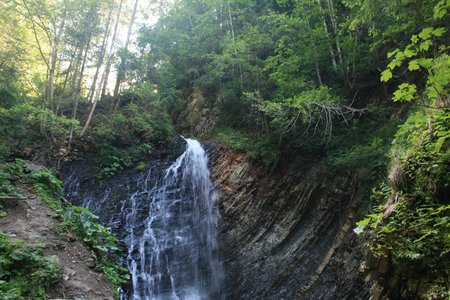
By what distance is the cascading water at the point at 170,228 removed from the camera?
363 inches

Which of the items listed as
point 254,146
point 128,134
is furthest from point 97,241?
point 128,134

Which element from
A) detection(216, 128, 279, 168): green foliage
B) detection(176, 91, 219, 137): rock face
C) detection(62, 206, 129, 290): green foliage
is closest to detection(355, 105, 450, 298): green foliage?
detection(62, 206, 129, 290): green foliage

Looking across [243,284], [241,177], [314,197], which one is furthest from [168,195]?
[314,197]

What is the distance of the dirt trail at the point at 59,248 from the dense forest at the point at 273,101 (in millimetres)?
317

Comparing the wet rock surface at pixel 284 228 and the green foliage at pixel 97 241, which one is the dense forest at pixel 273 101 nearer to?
the green foliage at pixel 97 241

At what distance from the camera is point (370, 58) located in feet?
32.9

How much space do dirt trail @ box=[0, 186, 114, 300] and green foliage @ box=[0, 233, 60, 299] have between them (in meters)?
0.20

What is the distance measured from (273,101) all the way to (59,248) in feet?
26.8

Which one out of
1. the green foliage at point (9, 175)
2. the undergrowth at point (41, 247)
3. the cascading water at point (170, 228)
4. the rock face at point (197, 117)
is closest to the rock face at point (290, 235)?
the cascading water at point (170, 228)

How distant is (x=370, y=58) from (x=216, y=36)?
8.60 meters

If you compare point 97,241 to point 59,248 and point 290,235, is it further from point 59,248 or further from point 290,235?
point 290,235

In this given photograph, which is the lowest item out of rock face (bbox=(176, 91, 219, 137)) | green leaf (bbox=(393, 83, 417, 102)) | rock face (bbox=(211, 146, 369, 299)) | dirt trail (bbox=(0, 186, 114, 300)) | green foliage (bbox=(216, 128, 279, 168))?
rock face (bbox=(211, 146, 369, 299))

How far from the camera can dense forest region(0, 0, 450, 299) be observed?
3326 mm

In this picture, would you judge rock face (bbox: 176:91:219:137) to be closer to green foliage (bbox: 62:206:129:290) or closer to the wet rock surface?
the wet rock surface
